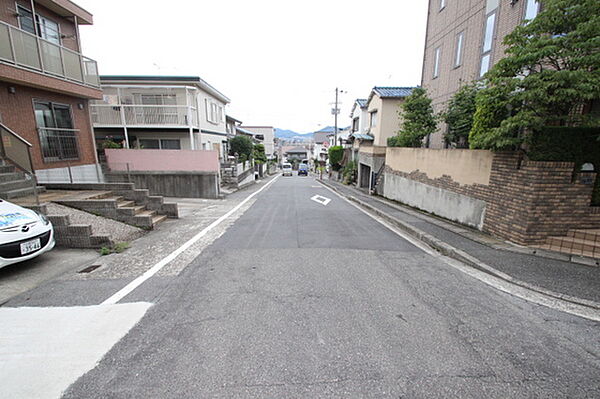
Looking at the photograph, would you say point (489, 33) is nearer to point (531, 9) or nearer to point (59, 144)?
point (531, 9)

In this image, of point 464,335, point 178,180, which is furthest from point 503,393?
point 178,180

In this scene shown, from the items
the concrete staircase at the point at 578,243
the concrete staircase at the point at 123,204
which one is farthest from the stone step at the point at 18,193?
the concrete staircase at the point at 578,243

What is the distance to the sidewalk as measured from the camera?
150 inches

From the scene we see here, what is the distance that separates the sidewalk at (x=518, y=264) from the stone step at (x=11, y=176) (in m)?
10.1

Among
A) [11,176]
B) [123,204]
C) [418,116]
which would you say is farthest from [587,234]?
[11,176]

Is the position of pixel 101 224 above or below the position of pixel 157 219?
above

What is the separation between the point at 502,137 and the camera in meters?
5.34

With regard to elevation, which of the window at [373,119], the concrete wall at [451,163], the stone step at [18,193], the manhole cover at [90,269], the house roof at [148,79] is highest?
the house roof at [148,79]

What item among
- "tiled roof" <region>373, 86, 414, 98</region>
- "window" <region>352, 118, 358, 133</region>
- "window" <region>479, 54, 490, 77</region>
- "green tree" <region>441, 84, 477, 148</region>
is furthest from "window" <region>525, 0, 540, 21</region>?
"window" <region>352, 118, 358, 133</region>

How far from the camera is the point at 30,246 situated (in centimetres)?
426

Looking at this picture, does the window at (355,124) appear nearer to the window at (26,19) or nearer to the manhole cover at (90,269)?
the window at (26,19)

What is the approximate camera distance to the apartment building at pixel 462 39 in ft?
29.8

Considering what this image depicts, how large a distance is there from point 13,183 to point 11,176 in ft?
2.19

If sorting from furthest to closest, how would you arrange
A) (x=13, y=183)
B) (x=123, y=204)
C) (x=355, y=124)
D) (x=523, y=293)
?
1. (x=355, y=124)
2. (x=123, y=204)
3. (x=13, y=183)
4. (x=523, y=293)
